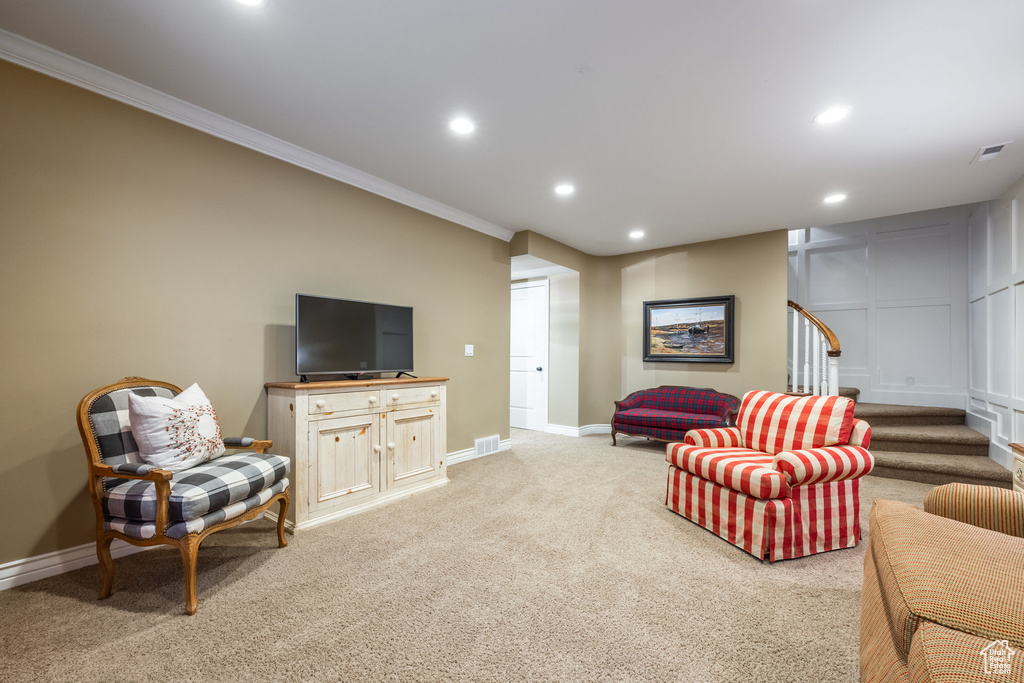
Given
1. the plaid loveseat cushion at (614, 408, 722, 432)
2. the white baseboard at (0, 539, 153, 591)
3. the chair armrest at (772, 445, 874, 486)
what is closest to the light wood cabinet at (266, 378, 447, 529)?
the white baseboard at (0, 539, 153, 591)

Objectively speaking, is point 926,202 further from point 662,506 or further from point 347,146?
point 347,146

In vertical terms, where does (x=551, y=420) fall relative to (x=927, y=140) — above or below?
below

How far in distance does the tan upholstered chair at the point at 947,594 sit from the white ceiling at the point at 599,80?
1.95 meters

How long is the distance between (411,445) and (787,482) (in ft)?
8.19

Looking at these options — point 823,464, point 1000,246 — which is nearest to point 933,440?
point 1000,246

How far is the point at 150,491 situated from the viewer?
1861 millimetres

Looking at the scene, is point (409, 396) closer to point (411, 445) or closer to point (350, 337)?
point (411, 445)

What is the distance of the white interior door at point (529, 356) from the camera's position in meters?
6.18

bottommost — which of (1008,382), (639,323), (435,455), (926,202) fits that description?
(435,455)

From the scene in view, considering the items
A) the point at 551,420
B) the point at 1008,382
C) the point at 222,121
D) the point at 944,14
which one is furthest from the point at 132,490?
the point at 1008,382

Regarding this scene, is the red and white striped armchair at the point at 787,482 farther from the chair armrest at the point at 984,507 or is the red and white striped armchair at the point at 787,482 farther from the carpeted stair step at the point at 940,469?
the carpeted stair step at the point at 940,469

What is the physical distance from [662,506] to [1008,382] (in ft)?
10.5

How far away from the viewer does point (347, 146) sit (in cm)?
302

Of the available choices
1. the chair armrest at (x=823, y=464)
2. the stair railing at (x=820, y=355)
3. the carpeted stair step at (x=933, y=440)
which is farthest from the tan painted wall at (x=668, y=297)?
the chair armrest at (x=823, y=464)
